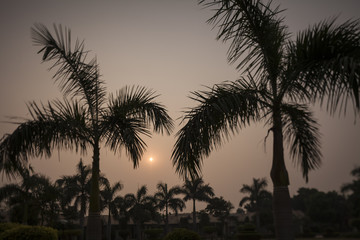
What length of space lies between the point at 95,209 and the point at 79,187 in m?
31.8

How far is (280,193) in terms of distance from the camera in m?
7.71

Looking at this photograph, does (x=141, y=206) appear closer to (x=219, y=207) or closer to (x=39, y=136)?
(x=219, y=207)

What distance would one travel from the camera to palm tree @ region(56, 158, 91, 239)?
131 ft

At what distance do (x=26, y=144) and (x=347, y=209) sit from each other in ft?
218

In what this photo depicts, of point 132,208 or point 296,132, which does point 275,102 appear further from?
point 132,208

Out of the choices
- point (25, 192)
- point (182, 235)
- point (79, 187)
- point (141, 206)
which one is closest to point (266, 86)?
point (182, 235)

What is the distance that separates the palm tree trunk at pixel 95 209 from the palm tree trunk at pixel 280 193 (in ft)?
16.5

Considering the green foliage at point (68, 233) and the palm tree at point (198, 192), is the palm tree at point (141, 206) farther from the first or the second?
the green foliage at point (68, 233)

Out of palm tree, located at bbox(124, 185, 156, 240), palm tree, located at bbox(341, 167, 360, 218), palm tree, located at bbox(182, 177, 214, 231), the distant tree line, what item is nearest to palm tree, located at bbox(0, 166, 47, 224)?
the distant tree line

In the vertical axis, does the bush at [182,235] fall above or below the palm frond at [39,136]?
below

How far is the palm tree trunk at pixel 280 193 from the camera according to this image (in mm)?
7563

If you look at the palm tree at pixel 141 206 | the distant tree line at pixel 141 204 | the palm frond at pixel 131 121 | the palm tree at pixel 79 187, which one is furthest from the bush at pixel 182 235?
the palm tree at pixel 141 206

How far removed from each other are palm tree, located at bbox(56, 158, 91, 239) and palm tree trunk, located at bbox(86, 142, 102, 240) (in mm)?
30988

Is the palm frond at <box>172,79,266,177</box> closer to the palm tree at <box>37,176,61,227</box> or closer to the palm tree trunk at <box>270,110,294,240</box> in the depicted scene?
the palm tree trunk at <box>270,110,294,240</box>
